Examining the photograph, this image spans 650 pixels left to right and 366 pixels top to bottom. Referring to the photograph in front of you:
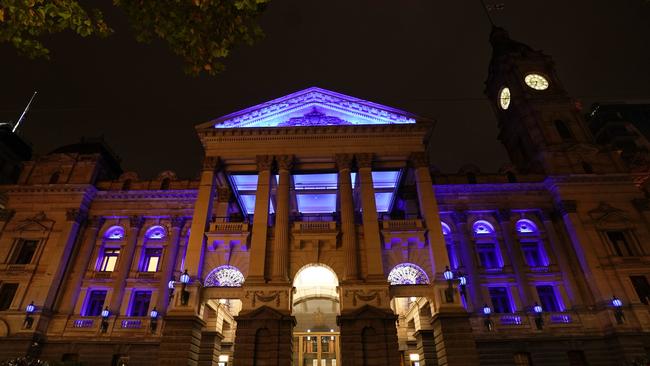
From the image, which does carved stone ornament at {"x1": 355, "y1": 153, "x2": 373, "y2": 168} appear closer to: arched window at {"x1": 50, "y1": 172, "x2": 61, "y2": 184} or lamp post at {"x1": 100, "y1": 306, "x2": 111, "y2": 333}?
lamp post at {"x1": 100, "y1": 306, "x2": 111, "y2": 333}

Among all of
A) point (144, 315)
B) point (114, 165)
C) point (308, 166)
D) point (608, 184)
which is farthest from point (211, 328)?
point (608, 184)

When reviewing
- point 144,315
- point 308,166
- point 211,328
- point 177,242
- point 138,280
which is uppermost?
point 308,166

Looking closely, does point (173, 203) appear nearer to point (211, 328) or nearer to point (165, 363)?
point (211, 328)

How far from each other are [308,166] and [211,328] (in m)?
13.5

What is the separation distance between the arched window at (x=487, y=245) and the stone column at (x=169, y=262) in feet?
83.6

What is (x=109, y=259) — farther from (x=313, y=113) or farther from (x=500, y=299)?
(x=500, y=299)

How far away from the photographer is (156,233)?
33.9 metres

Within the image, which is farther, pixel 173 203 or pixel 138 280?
pixel 173 203

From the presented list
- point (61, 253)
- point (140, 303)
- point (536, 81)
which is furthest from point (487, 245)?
point (61, 253)

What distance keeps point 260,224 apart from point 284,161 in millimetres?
5449

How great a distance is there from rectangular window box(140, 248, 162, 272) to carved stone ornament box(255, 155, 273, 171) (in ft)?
42.3

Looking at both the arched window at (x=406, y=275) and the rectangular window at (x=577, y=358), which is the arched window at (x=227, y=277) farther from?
the rectangular window at (x=577, y=358)

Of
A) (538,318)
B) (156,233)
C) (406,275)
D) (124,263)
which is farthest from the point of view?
(156,233)

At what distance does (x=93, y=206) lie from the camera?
34.6 m
